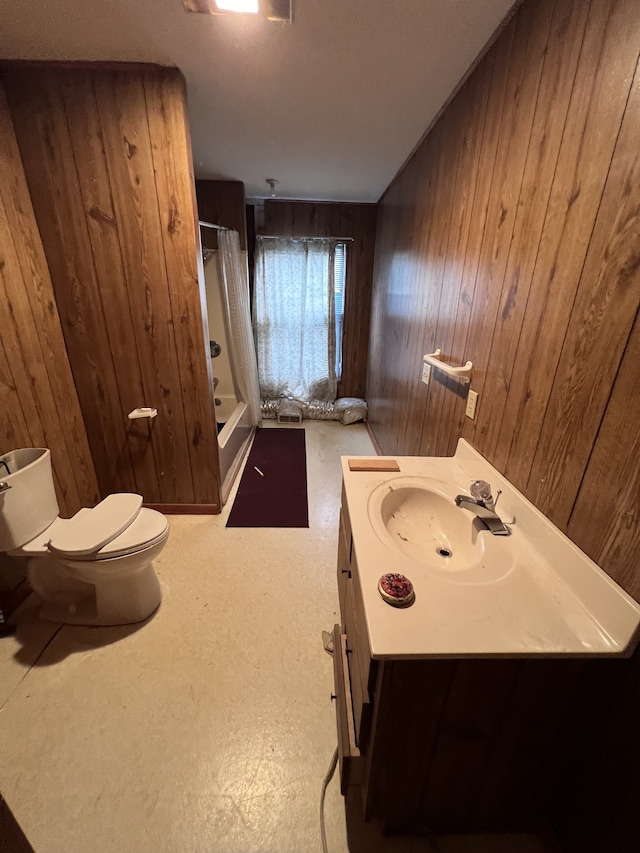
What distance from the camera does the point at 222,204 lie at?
9.99 feet

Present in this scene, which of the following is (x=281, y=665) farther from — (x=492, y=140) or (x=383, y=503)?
(x=492, y=140)

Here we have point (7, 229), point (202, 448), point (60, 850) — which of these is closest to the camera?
point (60, 850)

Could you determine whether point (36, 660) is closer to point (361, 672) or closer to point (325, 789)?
point (325, 789)

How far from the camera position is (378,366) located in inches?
131

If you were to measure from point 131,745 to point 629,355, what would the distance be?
183cm

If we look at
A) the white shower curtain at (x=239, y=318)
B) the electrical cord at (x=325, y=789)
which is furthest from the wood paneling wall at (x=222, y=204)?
the electrical cord at (x=325, y=789)

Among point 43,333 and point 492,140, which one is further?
point 43,333

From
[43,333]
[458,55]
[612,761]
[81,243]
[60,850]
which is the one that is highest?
[458,55]

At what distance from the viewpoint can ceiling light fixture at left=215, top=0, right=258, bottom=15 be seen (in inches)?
44.5

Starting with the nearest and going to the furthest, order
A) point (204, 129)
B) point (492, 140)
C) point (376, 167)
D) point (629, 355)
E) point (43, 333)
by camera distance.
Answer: point (629, 355), point (492, 140), point (43, 333), point (204, 129), point (376, 167)

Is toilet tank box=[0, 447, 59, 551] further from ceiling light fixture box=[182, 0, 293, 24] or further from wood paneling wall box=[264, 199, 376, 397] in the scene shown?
wood paneling wall box=[264, 199, 376, 397]

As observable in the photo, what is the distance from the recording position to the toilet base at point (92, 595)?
1.48m

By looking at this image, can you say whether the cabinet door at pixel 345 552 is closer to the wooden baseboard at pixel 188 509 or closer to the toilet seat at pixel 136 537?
the toilet seat at pixel 136 537

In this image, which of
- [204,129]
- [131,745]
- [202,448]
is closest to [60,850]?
[131,745]
